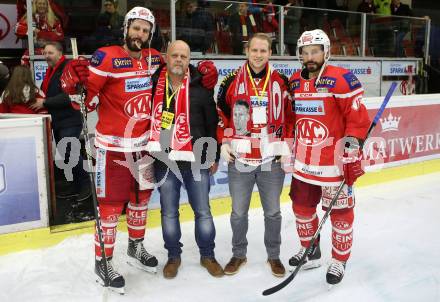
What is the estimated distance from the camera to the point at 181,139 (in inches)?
115

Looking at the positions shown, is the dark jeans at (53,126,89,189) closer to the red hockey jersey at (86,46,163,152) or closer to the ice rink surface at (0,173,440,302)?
the ice rink surface at (0,173,440,302)

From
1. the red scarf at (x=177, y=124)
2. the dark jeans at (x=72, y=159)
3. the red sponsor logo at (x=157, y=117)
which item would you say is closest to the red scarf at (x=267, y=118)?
the red scarf at (x=177, y=124)

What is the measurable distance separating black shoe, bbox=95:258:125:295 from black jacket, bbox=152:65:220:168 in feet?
2.52

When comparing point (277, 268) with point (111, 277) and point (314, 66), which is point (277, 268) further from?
point (314, 66)

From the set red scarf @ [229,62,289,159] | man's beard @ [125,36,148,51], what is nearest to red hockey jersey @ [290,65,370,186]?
red scarf @ [229,62,289,159]

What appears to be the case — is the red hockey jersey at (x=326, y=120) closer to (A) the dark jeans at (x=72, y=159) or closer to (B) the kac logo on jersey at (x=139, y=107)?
(B) the kac logo on jersey at (x=139, y=107)

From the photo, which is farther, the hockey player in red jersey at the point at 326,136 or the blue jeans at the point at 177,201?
the blue jeans at the point at 177,201

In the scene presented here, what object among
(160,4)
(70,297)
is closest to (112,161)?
(70,297)

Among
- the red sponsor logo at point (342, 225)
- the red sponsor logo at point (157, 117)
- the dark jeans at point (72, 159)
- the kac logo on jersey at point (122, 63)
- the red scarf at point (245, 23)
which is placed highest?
the red scarf at point (245, 23)

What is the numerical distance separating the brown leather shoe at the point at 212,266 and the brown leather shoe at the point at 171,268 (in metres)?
0.18

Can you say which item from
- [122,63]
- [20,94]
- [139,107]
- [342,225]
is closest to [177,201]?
[139,107]

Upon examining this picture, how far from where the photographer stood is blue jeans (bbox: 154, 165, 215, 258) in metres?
3.00

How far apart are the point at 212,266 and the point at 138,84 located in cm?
128

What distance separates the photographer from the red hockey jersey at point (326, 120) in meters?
2.78
